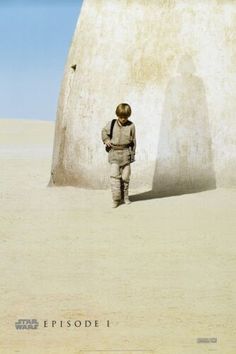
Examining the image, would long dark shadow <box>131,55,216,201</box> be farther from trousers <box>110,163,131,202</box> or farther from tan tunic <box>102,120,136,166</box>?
tan tunic <box>102,120,136,166</box>

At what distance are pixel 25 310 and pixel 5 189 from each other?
767cm

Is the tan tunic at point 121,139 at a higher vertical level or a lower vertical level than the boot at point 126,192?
higher

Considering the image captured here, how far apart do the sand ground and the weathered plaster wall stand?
1.62 ft

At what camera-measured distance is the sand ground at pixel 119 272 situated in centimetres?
518

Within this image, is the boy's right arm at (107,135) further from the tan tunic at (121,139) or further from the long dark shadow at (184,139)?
the long dark shadow at (184,139)

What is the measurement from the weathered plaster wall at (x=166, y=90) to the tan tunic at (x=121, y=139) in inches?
59.7

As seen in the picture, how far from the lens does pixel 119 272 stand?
22.8 ft

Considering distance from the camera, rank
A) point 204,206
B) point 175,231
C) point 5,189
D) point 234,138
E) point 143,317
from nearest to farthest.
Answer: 1. point 143,317
2. point 175,231
3. point 204,206
4. point 234,138
5. point 5,189

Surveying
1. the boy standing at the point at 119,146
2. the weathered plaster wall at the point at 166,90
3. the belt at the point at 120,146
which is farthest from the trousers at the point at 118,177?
the weathered plaster wall at the point at 166,90

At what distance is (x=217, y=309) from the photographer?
5855 mm

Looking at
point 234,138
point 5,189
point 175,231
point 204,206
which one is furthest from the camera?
point 5,189

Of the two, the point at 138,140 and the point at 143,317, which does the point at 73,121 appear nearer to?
the point at 138,140

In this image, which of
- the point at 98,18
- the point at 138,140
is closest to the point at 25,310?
the point at 138,140

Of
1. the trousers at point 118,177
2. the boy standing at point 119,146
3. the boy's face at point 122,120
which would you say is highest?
the boy's face at point 122,120
